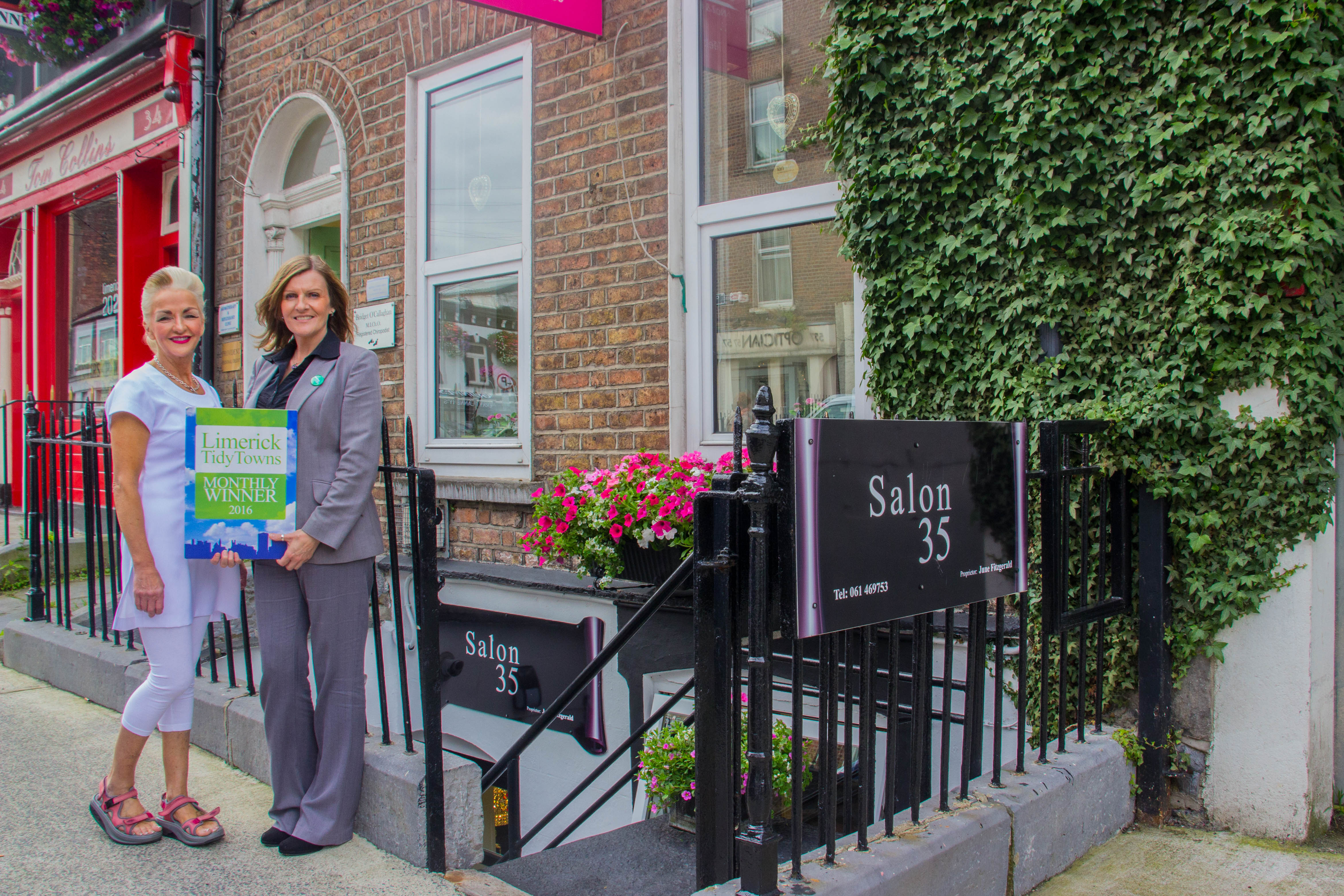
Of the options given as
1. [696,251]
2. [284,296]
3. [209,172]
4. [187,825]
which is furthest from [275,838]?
[209,172]

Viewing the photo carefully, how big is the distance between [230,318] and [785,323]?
476cm

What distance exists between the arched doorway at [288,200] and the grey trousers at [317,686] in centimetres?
443

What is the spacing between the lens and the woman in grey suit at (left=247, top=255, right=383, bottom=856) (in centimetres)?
273

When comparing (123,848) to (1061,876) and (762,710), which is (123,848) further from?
(1061,876)

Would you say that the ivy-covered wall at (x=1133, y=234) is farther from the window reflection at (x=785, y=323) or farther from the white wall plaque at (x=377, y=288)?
the white wall plaque at (x=377, y=288)

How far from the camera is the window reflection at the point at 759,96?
436 cm

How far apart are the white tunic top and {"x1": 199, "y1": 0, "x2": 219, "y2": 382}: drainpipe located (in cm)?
486

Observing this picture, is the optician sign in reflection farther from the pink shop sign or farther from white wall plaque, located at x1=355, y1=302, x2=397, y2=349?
the pink shop sign

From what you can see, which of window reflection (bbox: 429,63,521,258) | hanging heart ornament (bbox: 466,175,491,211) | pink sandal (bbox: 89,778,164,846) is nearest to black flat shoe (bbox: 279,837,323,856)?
pink sandal (bbox: 89,778,164,846)

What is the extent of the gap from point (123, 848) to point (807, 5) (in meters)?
4.20

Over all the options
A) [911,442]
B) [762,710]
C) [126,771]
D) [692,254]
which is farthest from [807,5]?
[126,771]

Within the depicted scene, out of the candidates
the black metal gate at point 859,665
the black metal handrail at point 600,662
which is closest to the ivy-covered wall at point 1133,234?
the black metal gate at point 859,665

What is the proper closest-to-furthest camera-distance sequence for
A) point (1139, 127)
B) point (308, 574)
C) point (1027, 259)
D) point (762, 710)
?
point (762, 710)
point (308, 574)
point (1139, 127)
point (1027, 259)

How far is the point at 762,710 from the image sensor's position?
2.10 metres
